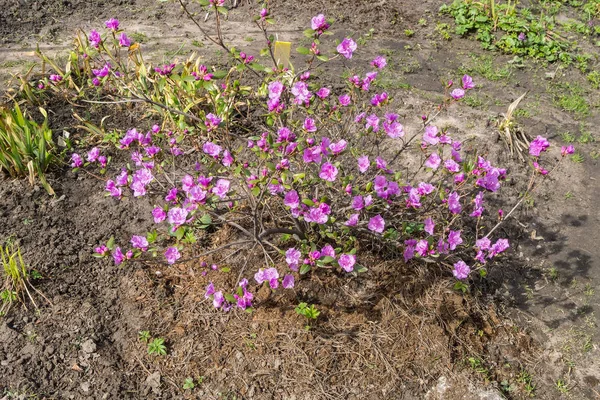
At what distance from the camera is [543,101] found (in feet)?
14.6

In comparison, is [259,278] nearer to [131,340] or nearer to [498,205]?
[131,340]

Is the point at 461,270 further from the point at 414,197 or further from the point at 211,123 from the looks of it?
the point at 211,123

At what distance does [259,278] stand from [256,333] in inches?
20.3

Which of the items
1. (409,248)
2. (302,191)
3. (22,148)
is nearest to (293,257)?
(302,191)

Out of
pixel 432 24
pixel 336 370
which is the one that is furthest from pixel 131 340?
pixel 432 24

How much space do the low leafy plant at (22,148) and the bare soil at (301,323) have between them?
100 millimetres

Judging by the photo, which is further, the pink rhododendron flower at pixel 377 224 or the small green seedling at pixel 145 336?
the small green seedling at pixel 145 336

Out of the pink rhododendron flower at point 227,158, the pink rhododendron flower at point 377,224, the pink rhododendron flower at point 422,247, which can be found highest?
the pink rhododendron flower at point 227,158

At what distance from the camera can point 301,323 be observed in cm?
265

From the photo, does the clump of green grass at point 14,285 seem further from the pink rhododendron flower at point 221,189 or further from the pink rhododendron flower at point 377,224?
the pink rhododendron flower at point 377,224

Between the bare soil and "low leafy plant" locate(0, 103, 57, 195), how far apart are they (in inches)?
3.9

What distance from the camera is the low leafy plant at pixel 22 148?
3.28 metres

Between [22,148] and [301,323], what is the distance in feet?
6.85

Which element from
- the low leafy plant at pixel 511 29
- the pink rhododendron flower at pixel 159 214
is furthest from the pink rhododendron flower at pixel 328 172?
the low leafy plant at pixel 511 29
